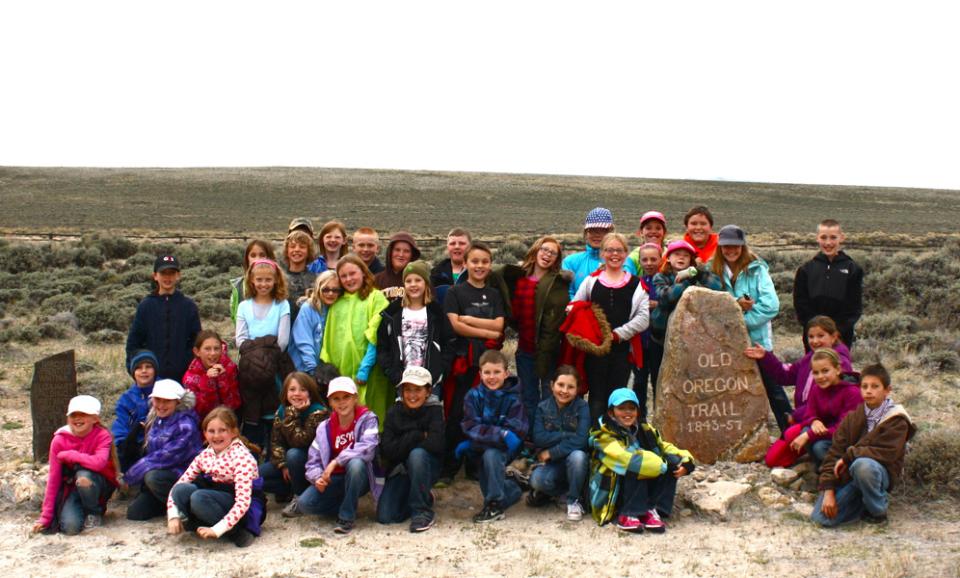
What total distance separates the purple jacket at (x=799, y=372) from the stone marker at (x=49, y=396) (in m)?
5.74

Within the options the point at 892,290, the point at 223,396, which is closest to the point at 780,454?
the point at 223,396

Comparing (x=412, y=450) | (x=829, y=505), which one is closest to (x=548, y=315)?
(x=412, y=450)

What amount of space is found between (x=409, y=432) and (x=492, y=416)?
23.5 inches

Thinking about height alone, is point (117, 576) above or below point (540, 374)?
below

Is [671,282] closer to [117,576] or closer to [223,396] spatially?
[223,396]

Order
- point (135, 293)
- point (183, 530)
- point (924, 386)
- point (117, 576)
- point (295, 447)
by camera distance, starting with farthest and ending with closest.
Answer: point (135, 293) → point (924, 386) → point (295, 447) → point (183, 530) → point (117, 576)

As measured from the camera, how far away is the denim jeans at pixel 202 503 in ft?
17.6

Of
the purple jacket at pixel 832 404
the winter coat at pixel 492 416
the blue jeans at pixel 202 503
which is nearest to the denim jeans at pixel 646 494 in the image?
the winter coat at pixel 492 416

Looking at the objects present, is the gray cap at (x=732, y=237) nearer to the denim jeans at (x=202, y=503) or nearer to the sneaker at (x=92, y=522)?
the denim jeans at (x=202, y=503)

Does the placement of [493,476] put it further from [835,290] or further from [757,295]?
[835,290]

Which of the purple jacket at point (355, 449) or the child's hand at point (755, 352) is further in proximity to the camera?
the child's hand at point (755, 352)

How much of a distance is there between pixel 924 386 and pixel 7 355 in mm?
11354

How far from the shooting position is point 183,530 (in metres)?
5.52

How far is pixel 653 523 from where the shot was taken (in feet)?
18.4
